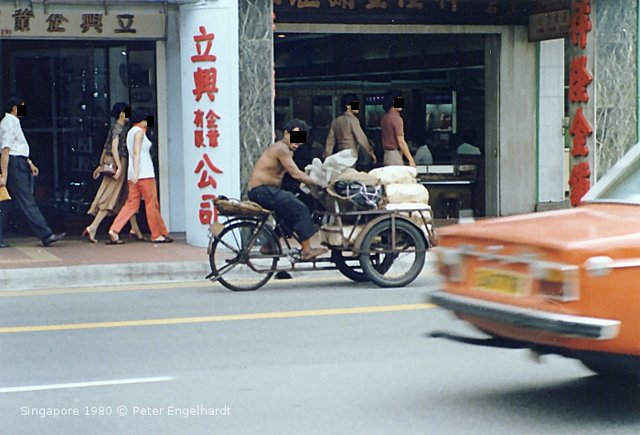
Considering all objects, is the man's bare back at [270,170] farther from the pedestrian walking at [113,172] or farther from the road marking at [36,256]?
the pedestrian walking at [113,172]

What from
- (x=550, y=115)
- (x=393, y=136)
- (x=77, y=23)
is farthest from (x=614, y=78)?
(x=77, y=23)

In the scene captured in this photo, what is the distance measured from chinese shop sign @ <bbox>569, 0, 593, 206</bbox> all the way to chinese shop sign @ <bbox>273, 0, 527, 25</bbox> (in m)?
1.78

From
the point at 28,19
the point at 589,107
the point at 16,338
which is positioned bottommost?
the point at 16,338

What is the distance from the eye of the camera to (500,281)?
703 cm

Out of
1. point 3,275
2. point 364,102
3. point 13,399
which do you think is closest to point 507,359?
point 13,399

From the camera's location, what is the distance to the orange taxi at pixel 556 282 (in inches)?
256

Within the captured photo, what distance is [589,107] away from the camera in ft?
59.7

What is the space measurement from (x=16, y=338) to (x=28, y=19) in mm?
8090

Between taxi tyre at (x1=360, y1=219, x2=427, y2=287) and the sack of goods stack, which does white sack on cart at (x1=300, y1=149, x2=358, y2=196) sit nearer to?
the sack of goods stack

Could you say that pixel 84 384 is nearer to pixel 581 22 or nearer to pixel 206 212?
pixel 206 212

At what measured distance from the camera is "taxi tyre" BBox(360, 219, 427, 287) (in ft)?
41.4

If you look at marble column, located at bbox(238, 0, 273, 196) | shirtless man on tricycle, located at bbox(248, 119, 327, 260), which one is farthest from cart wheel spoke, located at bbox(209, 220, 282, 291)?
marble column, located at bbox(238, 0, 273, 196)

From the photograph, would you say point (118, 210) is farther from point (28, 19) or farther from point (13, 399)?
point (13, 399)

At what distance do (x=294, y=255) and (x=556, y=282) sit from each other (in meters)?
6.31
